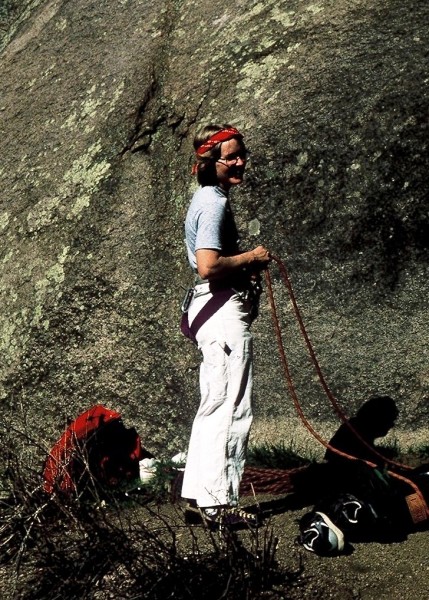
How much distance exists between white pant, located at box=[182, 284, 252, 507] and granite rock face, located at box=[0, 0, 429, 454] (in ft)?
4.17

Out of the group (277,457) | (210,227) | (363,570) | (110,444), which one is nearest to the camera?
(363,570)

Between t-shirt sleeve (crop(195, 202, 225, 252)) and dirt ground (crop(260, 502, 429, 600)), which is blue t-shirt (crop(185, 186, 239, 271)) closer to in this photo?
t-shirt sleeve (crop(195, 202, 225, 252))

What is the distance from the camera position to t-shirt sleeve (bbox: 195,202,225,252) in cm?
497

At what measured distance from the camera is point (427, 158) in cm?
614

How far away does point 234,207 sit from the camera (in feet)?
21.1

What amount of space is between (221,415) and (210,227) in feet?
3.06

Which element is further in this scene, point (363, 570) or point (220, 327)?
point (220, 327)

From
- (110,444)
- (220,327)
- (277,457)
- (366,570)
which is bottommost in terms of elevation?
(277,457)

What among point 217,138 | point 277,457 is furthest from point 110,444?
point 217,138

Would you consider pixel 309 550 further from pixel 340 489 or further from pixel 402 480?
pixel 340 489

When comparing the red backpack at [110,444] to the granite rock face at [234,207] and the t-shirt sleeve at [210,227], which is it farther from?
the t-shirt sleeve at [210,227]

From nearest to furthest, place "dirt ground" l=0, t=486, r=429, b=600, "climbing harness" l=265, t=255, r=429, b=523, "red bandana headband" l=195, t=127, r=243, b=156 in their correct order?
"dirt ground" l=0, t=486, r=429, b=600, "climbing harness" l=265, t=255, r=429, b=523, "red bandana headband" l=195, t=127, r=243, b=156

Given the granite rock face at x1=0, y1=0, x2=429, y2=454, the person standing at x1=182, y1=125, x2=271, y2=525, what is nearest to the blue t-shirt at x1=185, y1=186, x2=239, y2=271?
the person standing at x1=182, y1=125, x2=271, y2=525

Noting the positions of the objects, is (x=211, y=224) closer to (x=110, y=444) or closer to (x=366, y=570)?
(x=366, y=570)
